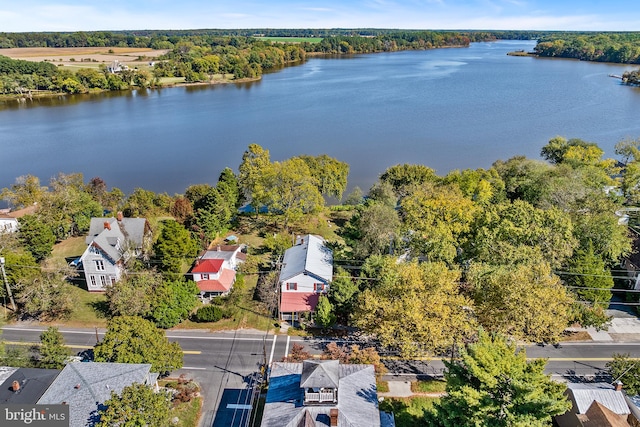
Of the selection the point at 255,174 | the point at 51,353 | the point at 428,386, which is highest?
the point at 255,174

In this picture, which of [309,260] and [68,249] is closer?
[309,260]

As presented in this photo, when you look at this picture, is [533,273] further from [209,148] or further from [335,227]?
[209,148]

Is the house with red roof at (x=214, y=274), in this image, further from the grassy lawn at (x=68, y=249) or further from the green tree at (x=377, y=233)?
the grassy lawn at (x=68, y=249)

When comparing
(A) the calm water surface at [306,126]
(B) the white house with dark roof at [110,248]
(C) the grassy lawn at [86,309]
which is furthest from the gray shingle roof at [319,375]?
(A) the calm water surface at [306,126]

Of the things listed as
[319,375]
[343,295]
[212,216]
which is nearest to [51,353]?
[319,375]

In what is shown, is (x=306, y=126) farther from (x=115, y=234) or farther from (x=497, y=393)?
(x=497, y=393)

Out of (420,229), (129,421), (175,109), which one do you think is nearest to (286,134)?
(175,109)
